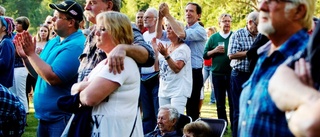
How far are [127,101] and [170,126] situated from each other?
276cm

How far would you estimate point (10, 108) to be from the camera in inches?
195

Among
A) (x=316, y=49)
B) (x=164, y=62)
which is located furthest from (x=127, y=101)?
(x=164, y=62)

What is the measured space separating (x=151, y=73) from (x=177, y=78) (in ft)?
1.68

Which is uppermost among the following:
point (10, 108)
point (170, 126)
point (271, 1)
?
point (271, 1)

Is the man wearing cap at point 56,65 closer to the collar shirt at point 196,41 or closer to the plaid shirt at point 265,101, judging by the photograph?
the plaid shirt at point 265,101

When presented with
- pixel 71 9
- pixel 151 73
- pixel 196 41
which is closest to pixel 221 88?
pixel 196 41

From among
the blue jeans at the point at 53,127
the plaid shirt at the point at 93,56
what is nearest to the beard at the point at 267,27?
the plaid shirt at the point at 93,56

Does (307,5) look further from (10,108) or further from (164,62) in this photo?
(164,62)

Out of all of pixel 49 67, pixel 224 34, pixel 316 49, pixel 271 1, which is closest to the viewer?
pixel 316 49

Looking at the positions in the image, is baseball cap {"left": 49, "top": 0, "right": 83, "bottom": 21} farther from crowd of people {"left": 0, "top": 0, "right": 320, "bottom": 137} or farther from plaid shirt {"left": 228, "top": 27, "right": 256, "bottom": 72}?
plaid shirt {"left": 228, "top": 27, "right": 256, "bottom": 72}

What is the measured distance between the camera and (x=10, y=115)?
4938 mm

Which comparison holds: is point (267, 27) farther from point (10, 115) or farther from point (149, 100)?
point (149, 100)

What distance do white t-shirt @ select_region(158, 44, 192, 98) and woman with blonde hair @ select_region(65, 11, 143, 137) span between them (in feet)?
12.4

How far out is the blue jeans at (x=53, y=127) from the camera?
18.5 feet
